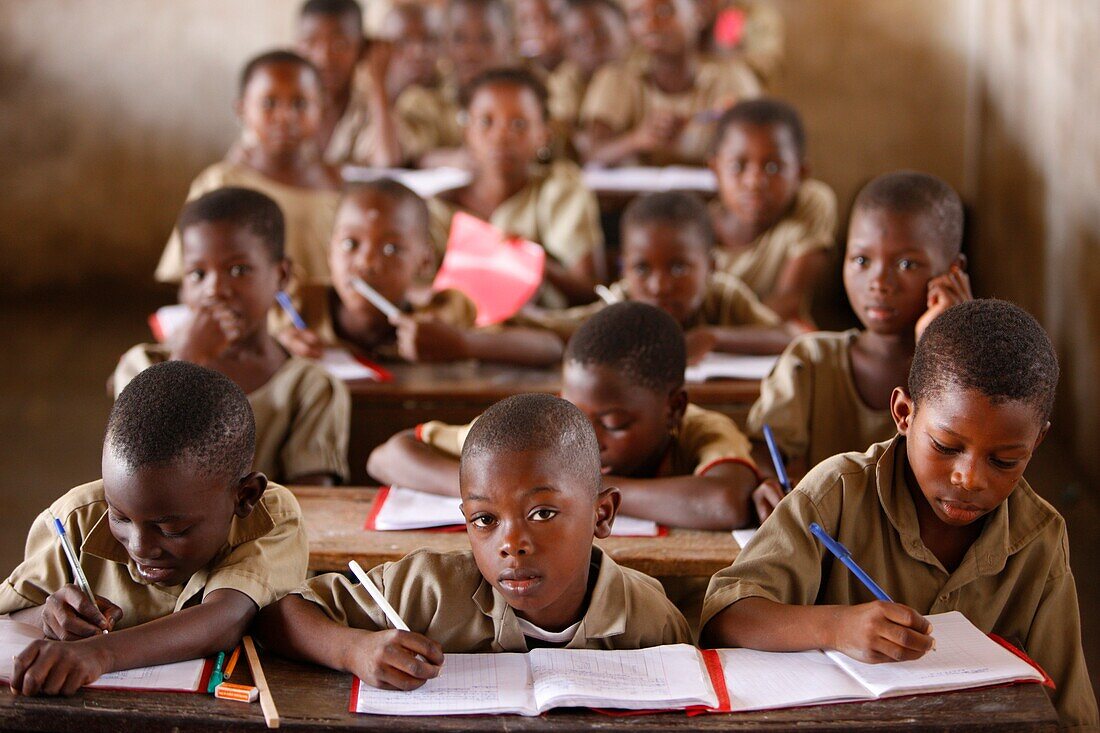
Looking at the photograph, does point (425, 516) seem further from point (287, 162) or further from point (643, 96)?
point (643, 96)

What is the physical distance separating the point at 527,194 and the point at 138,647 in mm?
2828

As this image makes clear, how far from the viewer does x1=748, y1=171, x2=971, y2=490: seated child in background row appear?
2309mm

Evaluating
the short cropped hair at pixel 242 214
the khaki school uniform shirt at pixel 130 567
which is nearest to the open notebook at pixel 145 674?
the khaki school uniform shirt at pixel 130 567

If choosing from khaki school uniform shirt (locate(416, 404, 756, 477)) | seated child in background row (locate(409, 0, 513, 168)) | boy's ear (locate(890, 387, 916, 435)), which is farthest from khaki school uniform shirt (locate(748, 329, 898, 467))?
seated child in background row (locate(409, 0, 513, 168))

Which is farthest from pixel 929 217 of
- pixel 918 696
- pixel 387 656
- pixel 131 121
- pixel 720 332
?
pixel 131 121

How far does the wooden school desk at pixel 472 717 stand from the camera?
1307mm

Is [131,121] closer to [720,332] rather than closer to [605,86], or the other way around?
[605,86]

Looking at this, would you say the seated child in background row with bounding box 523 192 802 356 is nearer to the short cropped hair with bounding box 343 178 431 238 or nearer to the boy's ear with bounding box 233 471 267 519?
the short cropped hair with bounding box 343 178 431 238

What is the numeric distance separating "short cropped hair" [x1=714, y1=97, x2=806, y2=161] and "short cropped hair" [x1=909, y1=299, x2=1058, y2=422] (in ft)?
7.68

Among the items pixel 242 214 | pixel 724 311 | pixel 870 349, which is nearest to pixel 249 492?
pixel 242 214

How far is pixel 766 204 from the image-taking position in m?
3.83

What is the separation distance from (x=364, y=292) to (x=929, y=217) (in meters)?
1.25

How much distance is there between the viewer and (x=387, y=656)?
137cm

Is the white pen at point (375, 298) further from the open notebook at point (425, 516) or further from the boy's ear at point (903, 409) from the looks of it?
the boy's ear at point (903, 409)
